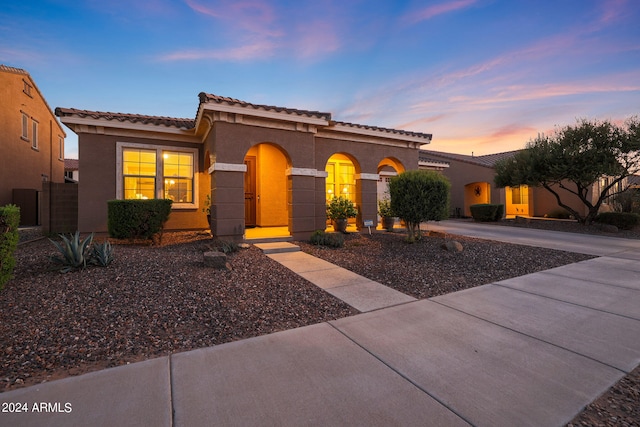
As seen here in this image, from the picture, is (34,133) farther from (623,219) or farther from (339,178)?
(623,219)

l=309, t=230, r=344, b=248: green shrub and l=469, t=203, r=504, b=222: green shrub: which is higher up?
l=469, t=203, r=504, b=222: green shrub

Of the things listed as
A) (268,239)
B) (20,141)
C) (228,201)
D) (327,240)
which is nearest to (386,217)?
(327,240)

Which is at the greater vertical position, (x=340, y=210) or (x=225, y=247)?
(x=340, y=210)

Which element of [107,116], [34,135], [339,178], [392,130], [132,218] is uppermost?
[34,135]

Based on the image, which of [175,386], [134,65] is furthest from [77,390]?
[134,65]

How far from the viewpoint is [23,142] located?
1570cm

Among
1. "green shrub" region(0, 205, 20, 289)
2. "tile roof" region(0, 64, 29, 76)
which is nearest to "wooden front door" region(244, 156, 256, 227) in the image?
"green shrub" region(0, 205, 20, 289)

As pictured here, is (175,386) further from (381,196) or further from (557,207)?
(557,207)

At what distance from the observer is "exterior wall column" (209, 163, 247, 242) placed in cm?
781

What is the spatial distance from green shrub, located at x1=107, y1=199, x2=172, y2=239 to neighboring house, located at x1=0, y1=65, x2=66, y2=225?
1256cm

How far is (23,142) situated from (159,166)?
12.8 meters

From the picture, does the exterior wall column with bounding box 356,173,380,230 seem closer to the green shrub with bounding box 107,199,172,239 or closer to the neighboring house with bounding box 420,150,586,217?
the green shrub with bounding box 107,199,172,239

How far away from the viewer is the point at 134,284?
4.17 meters

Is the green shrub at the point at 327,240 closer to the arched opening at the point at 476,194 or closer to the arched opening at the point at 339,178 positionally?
the arched opening at the point at 339,178
